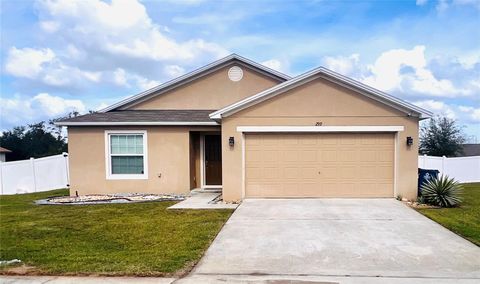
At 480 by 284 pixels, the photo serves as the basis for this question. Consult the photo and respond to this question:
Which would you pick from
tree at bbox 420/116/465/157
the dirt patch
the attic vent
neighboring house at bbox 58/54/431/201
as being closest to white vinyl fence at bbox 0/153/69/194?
the attic vent

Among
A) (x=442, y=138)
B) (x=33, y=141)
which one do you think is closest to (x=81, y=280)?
(x=442, y=138)

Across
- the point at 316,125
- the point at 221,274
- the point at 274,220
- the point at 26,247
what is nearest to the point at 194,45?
the point at 316,125

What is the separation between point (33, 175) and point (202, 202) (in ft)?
35.4

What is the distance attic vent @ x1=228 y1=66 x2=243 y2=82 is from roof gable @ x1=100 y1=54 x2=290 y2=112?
30cm

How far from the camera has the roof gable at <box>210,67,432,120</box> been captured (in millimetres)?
12062

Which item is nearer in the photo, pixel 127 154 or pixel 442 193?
pixel 442 193

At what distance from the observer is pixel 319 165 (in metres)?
12.6

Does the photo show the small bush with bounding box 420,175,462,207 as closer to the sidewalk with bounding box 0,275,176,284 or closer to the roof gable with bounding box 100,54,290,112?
the roof gable with bounding box 100,54,290,112

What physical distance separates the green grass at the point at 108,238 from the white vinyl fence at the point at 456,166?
48.0 feet

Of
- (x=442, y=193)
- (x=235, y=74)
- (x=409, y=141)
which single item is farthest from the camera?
(x=235, y=74)

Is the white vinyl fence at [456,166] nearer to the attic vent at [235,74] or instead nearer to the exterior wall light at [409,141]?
the exterior wall light at [409,141]

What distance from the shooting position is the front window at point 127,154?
47.4 feet

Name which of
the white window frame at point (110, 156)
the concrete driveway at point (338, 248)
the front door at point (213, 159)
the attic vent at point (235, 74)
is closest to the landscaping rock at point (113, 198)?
the white window frame at point (110, 156)

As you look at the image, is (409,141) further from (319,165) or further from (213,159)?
(213,159)
